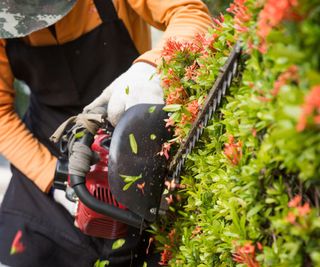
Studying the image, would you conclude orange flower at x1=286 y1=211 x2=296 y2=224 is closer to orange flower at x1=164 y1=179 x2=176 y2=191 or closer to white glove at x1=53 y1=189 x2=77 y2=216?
orange flower at x1=164 y1=179 x2=176 y2=191

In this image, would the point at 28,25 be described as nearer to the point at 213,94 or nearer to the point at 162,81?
the point at 162,81

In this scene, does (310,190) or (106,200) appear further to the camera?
(106,200)

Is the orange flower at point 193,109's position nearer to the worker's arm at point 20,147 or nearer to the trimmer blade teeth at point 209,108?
the trimmer blade teeth at point 209,108

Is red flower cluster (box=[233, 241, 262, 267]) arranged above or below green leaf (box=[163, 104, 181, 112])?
below

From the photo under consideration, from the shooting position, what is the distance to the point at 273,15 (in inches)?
30.9

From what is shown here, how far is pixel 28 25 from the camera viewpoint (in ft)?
6.05

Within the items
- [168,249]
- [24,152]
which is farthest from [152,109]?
[24,152]

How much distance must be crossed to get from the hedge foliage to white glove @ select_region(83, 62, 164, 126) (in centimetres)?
5

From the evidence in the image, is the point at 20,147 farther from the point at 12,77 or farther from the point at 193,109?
the point at 193,109

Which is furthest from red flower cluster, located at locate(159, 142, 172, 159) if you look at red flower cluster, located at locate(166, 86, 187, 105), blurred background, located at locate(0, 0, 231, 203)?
blurred background, located at locate(0, 0, 231, 203)

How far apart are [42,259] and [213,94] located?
1084 mm

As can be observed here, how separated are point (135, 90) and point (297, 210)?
0.72 m

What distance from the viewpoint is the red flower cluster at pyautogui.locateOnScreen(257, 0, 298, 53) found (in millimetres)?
765

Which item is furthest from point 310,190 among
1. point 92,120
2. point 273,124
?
point 92,120
